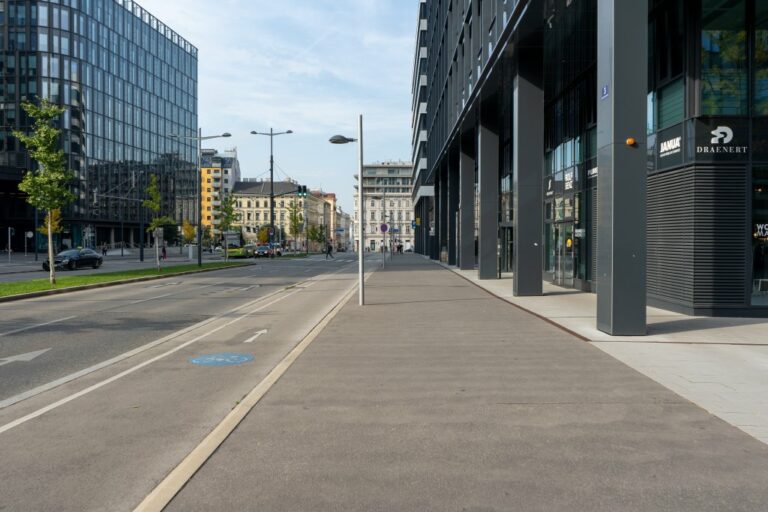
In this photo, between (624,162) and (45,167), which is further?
(45,167)

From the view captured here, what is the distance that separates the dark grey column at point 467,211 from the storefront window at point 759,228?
66.8 ft

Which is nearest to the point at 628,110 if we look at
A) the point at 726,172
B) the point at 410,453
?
the point at 726,172

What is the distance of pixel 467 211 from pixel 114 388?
27404mm

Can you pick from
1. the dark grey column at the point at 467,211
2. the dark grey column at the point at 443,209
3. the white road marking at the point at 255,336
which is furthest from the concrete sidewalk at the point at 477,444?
the dark grey column at the point at 443,209

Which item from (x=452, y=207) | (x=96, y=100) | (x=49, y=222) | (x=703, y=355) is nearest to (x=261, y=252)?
(x=96, y=100)

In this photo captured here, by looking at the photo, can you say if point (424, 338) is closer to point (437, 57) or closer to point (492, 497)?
point (492, 497)

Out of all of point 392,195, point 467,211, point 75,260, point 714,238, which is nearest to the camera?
point 714,238

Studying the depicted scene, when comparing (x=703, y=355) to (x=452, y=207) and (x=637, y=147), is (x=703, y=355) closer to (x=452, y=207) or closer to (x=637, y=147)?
(x=637, y=147)

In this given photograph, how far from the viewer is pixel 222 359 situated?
351 inches

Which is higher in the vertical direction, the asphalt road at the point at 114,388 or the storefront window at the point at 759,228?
the storefront window at the point at 759,228

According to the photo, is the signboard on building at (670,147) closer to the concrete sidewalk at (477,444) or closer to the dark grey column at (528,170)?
the dark grey column at (528,170)

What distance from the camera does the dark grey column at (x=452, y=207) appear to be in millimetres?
40781

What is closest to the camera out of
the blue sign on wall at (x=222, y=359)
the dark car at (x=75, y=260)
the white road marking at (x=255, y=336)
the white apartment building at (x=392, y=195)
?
the blue sign on wall at (x=222, y=359)

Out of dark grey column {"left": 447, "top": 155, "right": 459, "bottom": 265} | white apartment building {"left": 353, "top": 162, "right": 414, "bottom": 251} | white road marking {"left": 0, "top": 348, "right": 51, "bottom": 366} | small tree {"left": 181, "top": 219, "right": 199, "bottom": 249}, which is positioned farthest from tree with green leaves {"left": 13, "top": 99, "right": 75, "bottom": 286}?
white apartment building {"left": 353, "top": 162, "right": 414, "bottom": 251}
